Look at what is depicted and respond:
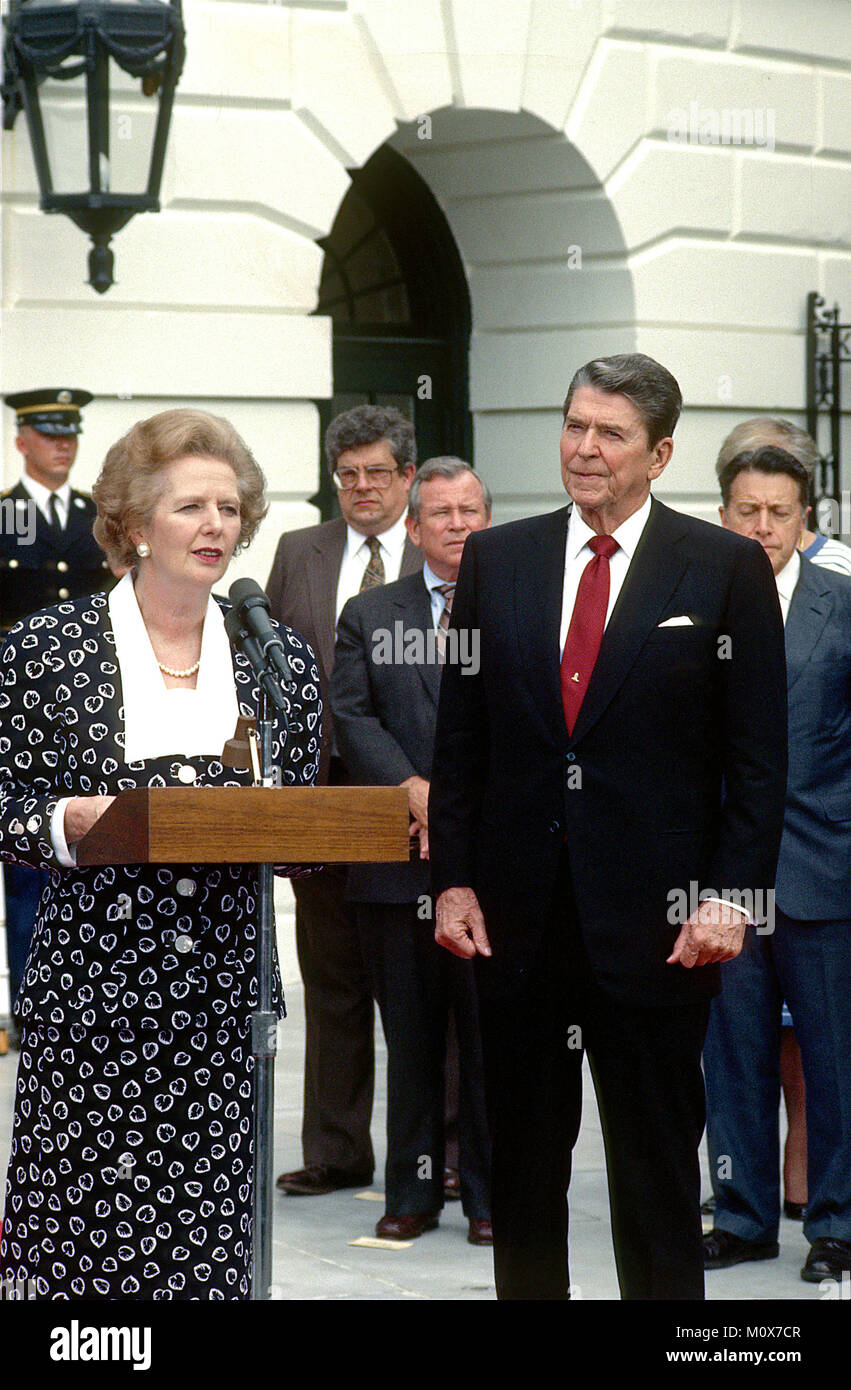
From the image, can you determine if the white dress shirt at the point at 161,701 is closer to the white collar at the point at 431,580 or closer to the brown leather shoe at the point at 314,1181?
the white collar at the point at 431,580

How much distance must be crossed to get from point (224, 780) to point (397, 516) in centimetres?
313

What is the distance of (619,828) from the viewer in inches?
161

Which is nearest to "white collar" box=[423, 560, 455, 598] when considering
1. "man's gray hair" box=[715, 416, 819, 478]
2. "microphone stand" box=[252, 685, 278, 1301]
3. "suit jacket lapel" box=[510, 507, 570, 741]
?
"man's gray hair" box=[715, 416, 819, 478]

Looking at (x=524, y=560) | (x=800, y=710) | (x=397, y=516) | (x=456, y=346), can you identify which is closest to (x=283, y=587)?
(x=397, y=516)

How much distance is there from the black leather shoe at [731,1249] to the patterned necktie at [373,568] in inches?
88.5

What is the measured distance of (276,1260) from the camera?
567cm

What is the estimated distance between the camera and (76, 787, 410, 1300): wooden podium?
10.6ft

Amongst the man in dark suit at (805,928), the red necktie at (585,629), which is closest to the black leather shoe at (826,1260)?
the man in dark suit at (805,928)

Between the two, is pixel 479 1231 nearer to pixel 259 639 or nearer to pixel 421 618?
pixel 421 618

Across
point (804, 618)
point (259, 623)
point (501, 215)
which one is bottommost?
point (259, 623)

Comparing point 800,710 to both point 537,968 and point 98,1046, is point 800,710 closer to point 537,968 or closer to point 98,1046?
point 537,968

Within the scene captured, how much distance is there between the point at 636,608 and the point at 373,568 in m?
2.69

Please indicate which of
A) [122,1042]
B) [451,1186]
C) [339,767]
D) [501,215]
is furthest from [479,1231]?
[501,215]

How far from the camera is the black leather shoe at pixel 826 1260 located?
5.33m
